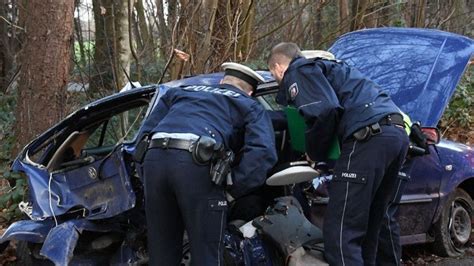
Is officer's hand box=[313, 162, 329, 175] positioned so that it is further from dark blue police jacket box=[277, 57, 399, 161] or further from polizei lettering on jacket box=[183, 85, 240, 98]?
polizei lettering on jacket box=[183, 85, 240, 98]

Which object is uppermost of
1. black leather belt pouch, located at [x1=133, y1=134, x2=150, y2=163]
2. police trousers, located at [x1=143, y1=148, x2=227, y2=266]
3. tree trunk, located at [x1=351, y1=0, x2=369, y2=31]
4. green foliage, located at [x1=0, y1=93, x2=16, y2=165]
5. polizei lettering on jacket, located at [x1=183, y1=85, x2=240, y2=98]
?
tree trunk, located at [x1=351, y1=0, x2=369, y2=31]

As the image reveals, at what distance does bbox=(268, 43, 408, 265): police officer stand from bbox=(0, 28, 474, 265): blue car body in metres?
0.78

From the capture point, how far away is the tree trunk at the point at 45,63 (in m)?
6.89

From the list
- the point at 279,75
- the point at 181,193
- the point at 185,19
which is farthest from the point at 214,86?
the point at 185,19

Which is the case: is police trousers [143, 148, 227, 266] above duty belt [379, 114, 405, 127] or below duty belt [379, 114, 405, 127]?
below

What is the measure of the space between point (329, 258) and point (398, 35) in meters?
2.34

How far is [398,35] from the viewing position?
575 cm

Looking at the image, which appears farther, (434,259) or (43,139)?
(434,259)

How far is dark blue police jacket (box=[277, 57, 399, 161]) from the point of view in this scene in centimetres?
424

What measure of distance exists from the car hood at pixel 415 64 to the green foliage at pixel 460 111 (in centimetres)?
609

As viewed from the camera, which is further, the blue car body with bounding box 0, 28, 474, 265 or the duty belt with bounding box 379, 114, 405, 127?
the blue car body with bounding box 0, 28, 474, 265

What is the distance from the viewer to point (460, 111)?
11797 mm

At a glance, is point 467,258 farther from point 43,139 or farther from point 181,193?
point 43,139

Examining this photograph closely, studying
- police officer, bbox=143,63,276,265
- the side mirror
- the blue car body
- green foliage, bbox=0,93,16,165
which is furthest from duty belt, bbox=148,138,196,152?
green foliage, bbox=0,93,16,165
